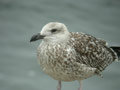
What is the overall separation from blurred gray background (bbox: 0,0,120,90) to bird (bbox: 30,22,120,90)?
11675 millimetres

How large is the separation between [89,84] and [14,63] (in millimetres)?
4321

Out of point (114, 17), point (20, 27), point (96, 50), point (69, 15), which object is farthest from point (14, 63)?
point (96, 50)

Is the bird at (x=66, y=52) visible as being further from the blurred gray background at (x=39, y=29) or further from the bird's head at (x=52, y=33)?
the blurred gray background at (x=39, y=29)

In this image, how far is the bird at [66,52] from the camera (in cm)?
915

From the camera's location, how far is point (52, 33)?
357 inches

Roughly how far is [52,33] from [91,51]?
143cm

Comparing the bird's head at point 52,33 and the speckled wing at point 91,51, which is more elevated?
the bird's head at point 52,33

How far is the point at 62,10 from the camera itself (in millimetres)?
30156

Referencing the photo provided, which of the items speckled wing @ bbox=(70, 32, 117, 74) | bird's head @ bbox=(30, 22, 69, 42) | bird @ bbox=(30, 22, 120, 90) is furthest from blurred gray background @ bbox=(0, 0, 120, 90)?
bird's head @ bbox=(30, 22, 69, 42)

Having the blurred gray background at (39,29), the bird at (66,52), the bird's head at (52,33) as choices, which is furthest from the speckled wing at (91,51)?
the blurred gray background at (39,29)

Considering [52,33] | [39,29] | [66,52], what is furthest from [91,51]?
[39,29]

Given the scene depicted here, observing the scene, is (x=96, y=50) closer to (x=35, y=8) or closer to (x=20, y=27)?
(x=20, y=27)

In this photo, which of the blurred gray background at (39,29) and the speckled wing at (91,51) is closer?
the speckled wing at (91,51)

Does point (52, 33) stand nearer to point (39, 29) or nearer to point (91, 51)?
point (91, 51)
